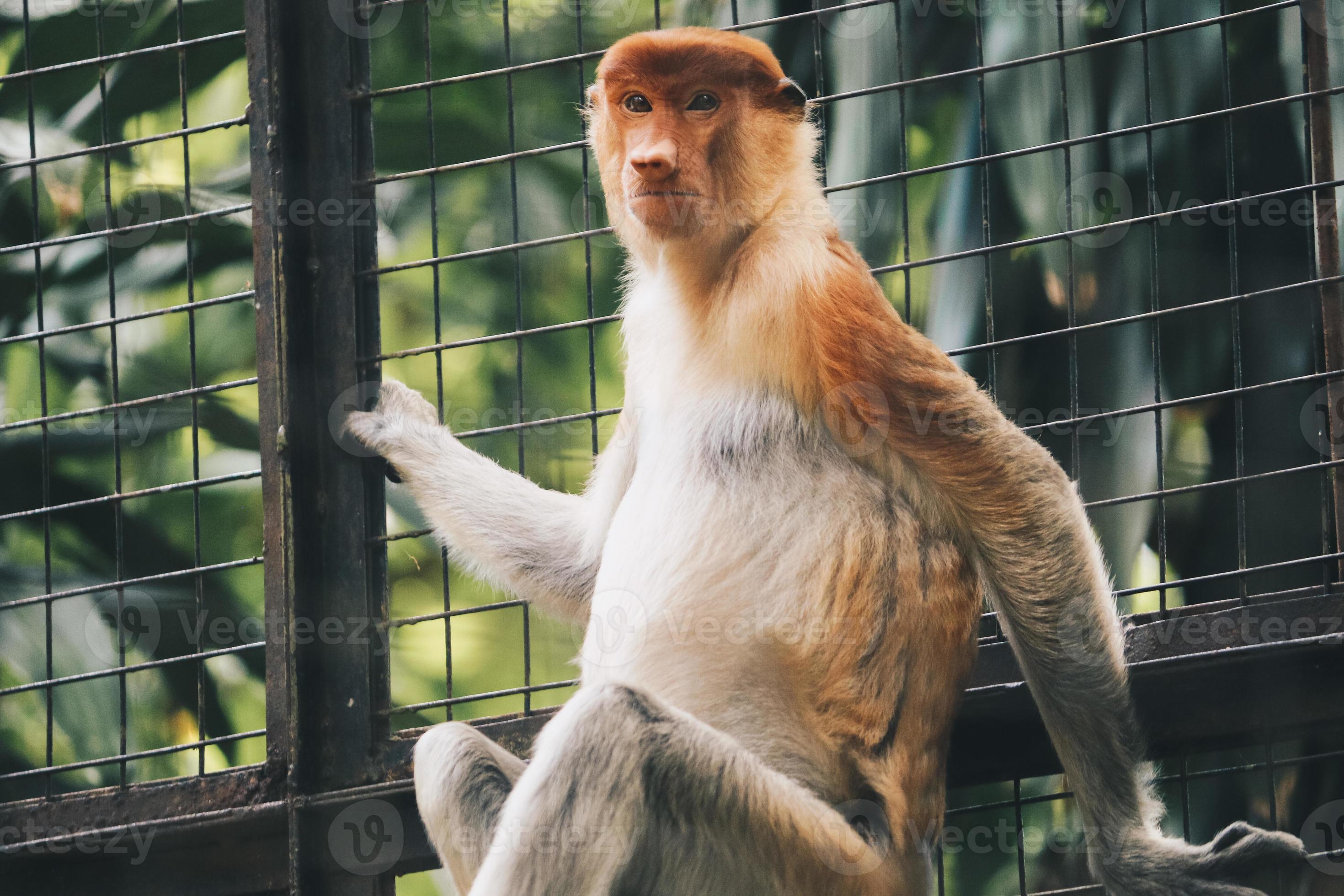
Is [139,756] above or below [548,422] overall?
below

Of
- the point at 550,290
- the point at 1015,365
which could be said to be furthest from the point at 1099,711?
the point at 550,290

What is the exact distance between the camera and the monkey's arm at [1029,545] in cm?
309

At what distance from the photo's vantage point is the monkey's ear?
3.42 metres

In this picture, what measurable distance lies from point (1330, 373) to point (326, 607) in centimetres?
257

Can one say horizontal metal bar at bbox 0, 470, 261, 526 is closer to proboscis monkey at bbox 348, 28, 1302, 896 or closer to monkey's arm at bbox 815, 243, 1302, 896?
proboscis monkey at bbox 348, 28, 1302, 896

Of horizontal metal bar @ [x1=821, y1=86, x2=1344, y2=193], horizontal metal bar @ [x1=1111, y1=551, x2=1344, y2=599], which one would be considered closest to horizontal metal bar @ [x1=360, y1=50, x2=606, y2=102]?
horizontal metal bar @ [x1=821, y1=86, x2=1344, y2=193]

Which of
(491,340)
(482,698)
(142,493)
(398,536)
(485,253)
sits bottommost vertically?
(482,698)

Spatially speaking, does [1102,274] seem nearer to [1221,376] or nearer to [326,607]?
[1221,376]

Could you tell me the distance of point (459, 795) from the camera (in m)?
3.10

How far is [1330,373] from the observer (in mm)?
3295

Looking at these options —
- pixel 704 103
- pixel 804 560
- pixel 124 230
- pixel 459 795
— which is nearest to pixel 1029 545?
pixel 804 560

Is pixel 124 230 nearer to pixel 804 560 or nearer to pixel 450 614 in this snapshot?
pixel 450 614

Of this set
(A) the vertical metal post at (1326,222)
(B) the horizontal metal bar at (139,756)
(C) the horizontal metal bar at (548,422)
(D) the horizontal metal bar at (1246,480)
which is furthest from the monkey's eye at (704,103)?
(B) the horizontal metal bar at (139,756)

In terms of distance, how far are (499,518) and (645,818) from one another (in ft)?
4.65
